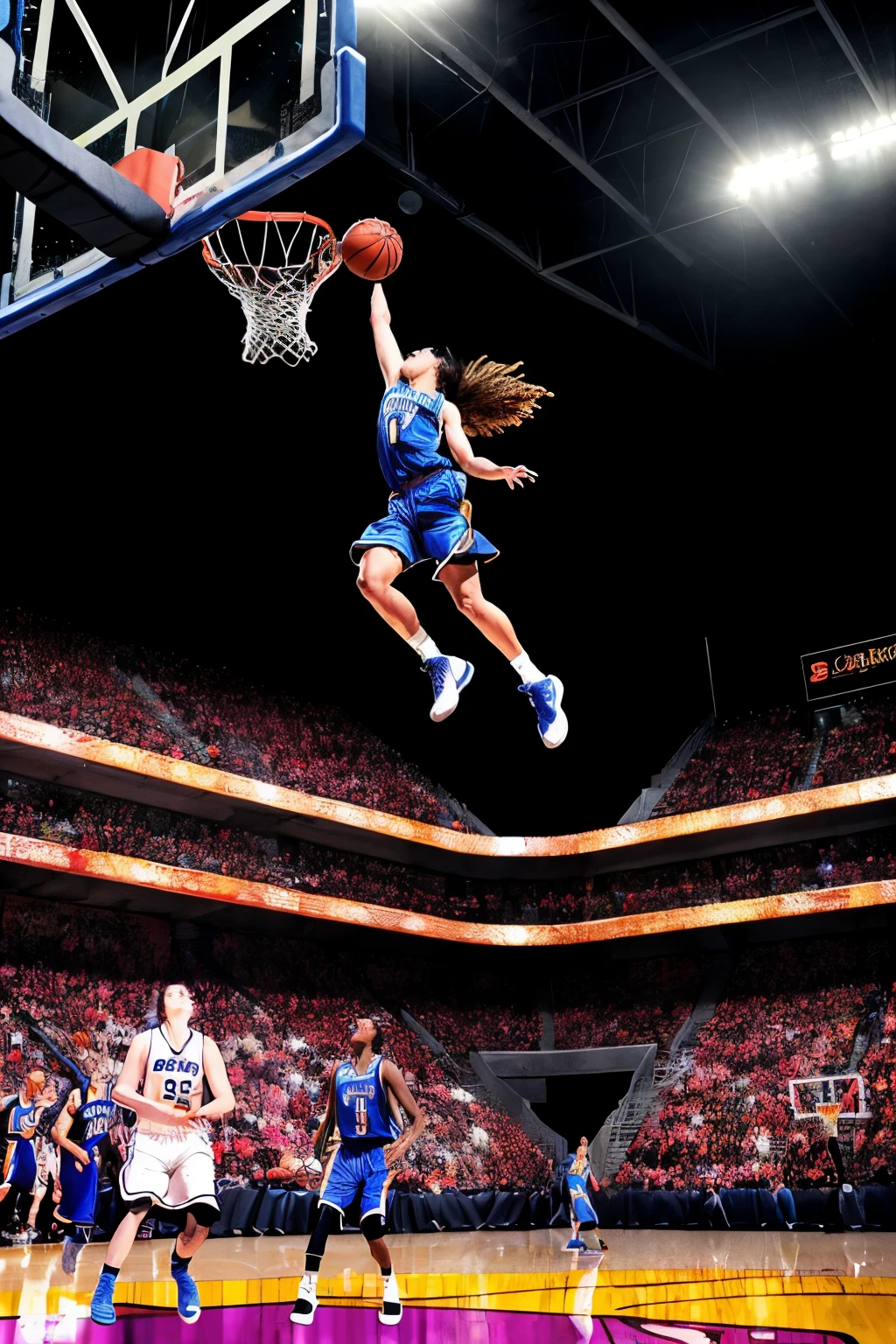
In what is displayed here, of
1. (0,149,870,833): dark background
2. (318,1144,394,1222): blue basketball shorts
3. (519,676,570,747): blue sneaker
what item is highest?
(0,149,870,833): dark background

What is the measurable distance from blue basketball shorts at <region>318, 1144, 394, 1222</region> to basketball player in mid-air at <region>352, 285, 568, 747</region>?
3.15 metres

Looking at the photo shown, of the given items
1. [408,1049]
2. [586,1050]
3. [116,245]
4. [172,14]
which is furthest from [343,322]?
[586,1050]

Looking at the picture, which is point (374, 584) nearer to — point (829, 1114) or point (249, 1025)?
point (249, 1025)

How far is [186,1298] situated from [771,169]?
11.6 meters

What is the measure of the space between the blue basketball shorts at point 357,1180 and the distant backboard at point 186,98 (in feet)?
17.5

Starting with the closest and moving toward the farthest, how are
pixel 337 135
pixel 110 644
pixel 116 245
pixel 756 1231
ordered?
pixel 337 135 → pixel 116 245 → pixel 756 1231 → pixel 110 644

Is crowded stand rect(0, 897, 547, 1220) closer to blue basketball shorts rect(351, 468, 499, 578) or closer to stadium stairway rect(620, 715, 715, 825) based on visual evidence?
stadium stairway rect(620, 715, 715, 825)

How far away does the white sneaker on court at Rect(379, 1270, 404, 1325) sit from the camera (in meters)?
6.24

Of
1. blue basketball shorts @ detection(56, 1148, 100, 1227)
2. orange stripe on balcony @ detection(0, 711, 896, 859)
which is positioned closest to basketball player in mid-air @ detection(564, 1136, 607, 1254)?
blue basketball shorts @ detection(56, 1148, 100, 1227)

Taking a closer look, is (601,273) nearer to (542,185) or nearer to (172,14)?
(542,185)

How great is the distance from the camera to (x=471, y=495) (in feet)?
52.2

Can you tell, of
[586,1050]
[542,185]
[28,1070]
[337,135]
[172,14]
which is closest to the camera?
[337,135]

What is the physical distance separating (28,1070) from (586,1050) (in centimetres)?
1091

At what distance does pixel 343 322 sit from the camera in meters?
12.9
